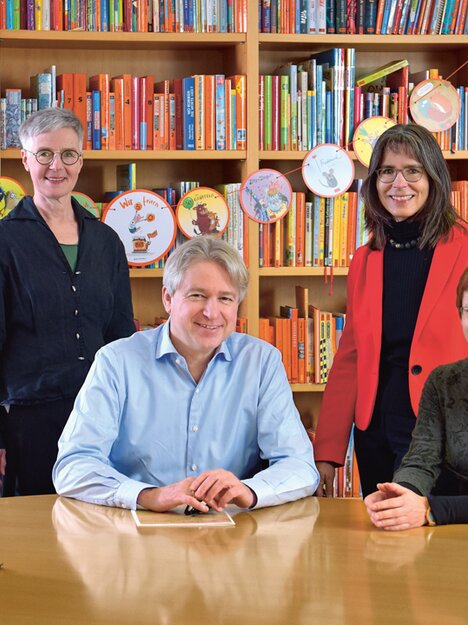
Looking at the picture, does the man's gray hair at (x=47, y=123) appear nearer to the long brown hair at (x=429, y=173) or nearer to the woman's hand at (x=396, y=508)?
the long brown hair at (x=429, y=173)

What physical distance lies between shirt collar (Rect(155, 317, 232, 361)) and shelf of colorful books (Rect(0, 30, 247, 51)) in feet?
6.05

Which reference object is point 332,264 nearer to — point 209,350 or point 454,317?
point 454,317

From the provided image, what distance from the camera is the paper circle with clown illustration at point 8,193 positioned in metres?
3.56

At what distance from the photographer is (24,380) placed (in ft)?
9.11

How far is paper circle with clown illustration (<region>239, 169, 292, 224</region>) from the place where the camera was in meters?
3.81

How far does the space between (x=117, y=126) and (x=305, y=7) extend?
906 millimetres

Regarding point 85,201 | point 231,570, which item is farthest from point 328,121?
point 231,570

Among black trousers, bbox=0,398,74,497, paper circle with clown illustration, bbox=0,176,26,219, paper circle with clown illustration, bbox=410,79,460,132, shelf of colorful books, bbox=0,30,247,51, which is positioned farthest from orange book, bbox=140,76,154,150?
black trousers, bbox=0,398,74,497

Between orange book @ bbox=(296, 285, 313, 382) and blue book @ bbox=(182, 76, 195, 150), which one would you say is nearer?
blue book @ bbox=(182, 76, 195, 150)

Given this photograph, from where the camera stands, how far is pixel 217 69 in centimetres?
412

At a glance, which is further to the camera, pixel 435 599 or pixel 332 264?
pixel 332 264

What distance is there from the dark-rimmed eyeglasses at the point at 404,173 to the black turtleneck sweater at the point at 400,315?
0.39 feet

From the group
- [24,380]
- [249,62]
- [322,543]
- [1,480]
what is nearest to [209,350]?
[322,543]

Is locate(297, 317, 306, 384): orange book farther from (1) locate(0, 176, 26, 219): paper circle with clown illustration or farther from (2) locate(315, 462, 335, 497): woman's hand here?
(2) locate(315, 462, 335, 497): woman's hand
